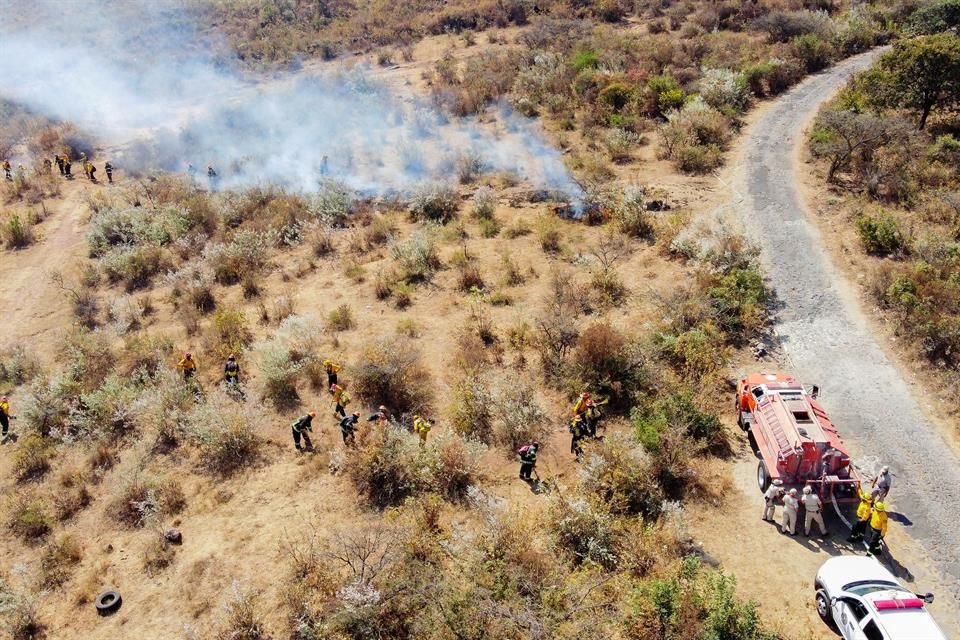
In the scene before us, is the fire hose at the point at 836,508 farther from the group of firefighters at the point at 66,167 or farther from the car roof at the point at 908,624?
the group of firefighters at the point at 66,167

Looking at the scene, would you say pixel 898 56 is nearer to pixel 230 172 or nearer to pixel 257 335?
pixel 257 335

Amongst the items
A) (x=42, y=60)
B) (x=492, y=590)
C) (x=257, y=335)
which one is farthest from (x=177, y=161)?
(x=492, y=590)

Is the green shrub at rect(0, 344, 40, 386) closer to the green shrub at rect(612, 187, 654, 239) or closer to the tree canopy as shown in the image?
the green shrub at rect(612, 187, 654, 239)

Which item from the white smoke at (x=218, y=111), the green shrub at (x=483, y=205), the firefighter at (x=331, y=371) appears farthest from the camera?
the white smoke at (x=218, y=111)

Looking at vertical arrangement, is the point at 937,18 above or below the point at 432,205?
above

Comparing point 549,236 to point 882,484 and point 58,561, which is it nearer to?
point 882,484

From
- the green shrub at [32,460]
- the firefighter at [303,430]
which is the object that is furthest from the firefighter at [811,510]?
the green shrub at [32,460]

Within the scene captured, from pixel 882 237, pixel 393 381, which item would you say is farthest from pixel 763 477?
pixel 882 237
